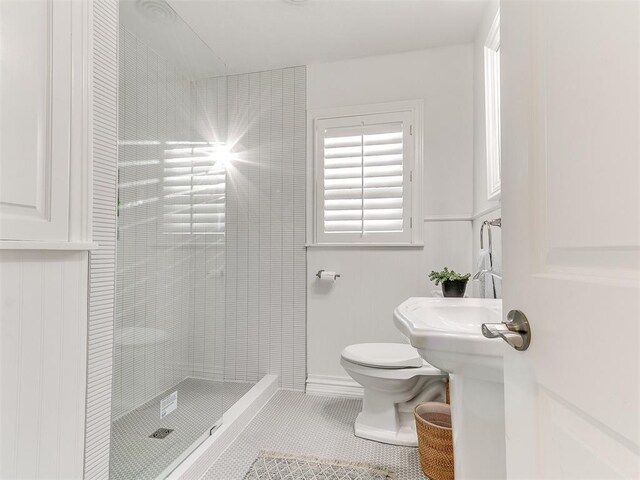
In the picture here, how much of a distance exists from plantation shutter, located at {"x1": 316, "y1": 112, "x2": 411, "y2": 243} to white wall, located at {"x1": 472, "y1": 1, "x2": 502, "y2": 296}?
42 centimetres

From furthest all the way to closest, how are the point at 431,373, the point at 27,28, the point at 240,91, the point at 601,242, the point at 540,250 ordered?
the point at 240,91, the point at 431,373, the point at 27,28, the point at 540,250, the point at 601,242

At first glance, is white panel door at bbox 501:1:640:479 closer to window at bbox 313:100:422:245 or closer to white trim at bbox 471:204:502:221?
white trim at bbox 471:204:502:221

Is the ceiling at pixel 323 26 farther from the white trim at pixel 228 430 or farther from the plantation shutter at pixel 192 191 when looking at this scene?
the white trim at pixel 228 430

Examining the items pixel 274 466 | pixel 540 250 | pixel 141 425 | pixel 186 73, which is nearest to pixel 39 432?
pixel 141 425

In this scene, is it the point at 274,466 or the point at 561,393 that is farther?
the point at 274,466

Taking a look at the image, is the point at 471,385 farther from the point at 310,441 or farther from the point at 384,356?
the point at 310,441

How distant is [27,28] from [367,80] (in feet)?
6.81

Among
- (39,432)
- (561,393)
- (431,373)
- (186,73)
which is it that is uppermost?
(186,73)

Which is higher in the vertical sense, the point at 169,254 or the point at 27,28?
the point at 27,28

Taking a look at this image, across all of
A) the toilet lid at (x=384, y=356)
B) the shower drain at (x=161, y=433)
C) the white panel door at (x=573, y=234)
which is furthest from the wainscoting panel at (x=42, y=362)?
the toilet lid at (x=384, y=356)

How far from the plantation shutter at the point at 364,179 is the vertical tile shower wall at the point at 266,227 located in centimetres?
20

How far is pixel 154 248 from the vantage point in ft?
5.73

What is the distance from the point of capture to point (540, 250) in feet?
1.77

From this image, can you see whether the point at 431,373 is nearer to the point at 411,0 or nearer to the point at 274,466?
the point at 274,466
